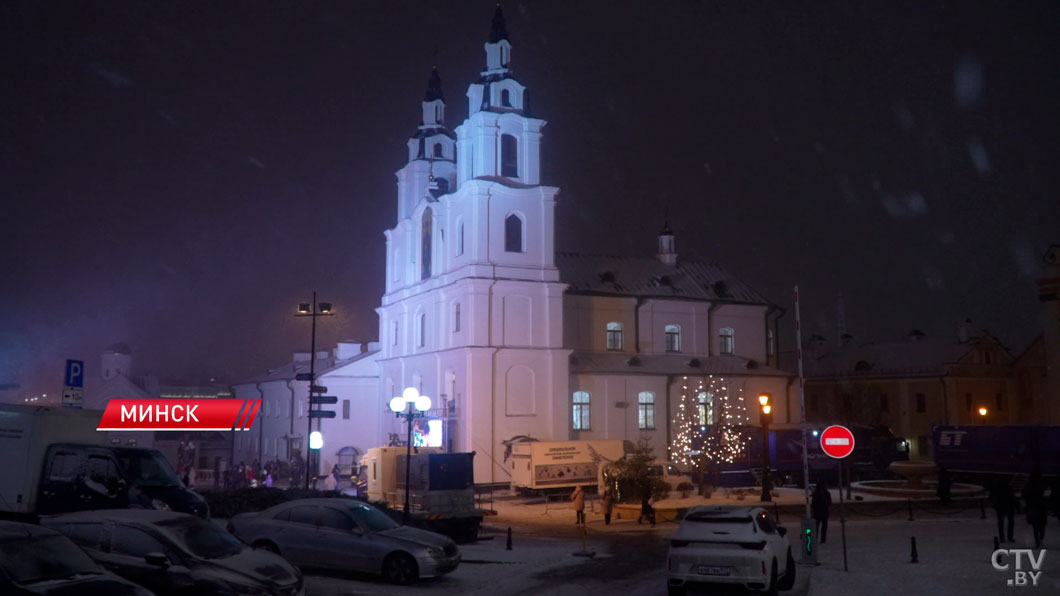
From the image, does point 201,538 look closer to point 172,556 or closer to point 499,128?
point 172,556

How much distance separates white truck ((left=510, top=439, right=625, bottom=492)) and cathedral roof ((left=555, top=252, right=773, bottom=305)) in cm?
1709

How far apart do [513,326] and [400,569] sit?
106ft

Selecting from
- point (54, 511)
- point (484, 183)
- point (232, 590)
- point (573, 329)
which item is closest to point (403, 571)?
point (232, 590)

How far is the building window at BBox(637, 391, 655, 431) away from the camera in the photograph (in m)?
53.6

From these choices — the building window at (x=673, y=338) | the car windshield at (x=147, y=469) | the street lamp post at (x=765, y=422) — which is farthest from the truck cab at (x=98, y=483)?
the building window at (x=673, y=338)

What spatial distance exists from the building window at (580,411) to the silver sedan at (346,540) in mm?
34638

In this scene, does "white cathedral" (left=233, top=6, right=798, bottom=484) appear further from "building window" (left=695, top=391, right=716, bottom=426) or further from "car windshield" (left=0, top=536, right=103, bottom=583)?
"car windshield" (left=0, top=536, right=103, bottom=583)

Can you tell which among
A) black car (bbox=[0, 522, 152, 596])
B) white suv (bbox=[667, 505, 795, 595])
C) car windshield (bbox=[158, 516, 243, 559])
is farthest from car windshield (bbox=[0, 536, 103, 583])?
white suv (bbox=[667, 505, 795, 595])

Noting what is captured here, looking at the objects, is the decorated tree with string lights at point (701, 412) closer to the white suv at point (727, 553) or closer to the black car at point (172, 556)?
the white suv at point (727, 553)

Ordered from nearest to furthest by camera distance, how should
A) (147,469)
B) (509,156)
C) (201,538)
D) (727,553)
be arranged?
(201,538) → (727,553) → (147,469) → (509,156)

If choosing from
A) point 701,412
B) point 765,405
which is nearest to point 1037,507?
point 765,405

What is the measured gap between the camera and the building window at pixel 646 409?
53594mm

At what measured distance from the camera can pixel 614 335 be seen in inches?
2218

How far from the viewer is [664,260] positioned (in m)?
62.2
